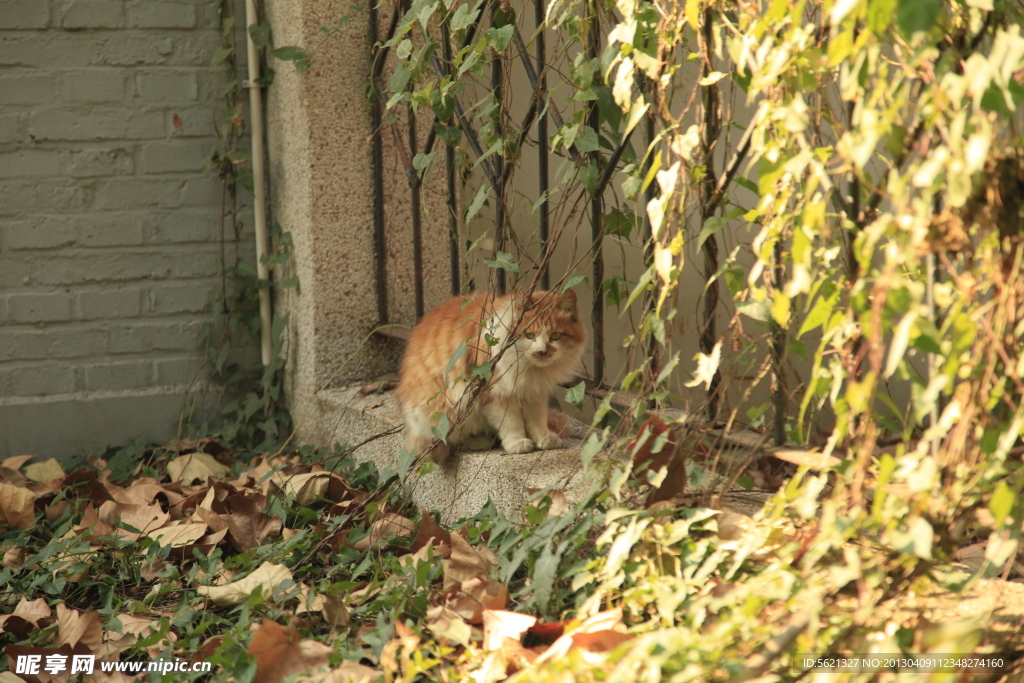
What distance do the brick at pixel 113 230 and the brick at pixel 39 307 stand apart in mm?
228

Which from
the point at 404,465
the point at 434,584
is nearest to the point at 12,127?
the point at 404,465

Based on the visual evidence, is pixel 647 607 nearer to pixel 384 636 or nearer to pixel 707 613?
pixel 707 613

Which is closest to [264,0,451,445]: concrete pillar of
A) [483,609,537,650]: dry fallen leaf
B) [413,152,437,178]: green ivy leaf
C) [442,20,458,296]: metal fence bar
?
[442,20,458,296]: metal fence bar

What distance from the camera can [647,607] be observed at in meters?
1.36

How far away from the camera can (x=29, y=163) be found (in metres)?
3.14

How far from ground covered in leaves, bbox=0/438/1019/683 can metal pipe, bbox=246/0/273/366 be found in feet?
2.99

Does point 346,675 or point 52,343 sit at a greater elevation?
point 52,343

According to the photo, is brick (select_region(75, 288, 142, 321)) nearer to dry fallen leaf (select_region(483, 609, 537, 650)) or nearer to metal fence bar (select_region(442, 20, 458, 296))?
metal fence bar (select_region(442, 20, 458, 296))

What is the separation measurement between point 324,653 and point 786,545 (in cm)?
81

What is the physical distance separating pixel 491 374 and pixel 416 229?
0.89 metres

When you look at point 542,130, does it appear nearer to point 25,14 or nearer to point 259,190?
point 259,190

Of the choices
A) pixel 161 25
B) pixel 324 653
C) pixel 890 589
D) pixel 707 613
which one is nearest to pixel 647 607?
pixel 707 613

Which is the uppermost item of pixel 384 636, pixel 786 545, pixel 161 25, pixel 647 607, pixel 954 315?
pixel 161 25

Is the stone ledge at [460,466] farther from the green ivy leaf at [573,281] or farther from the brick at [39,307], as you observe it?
the brick at [39,307]
